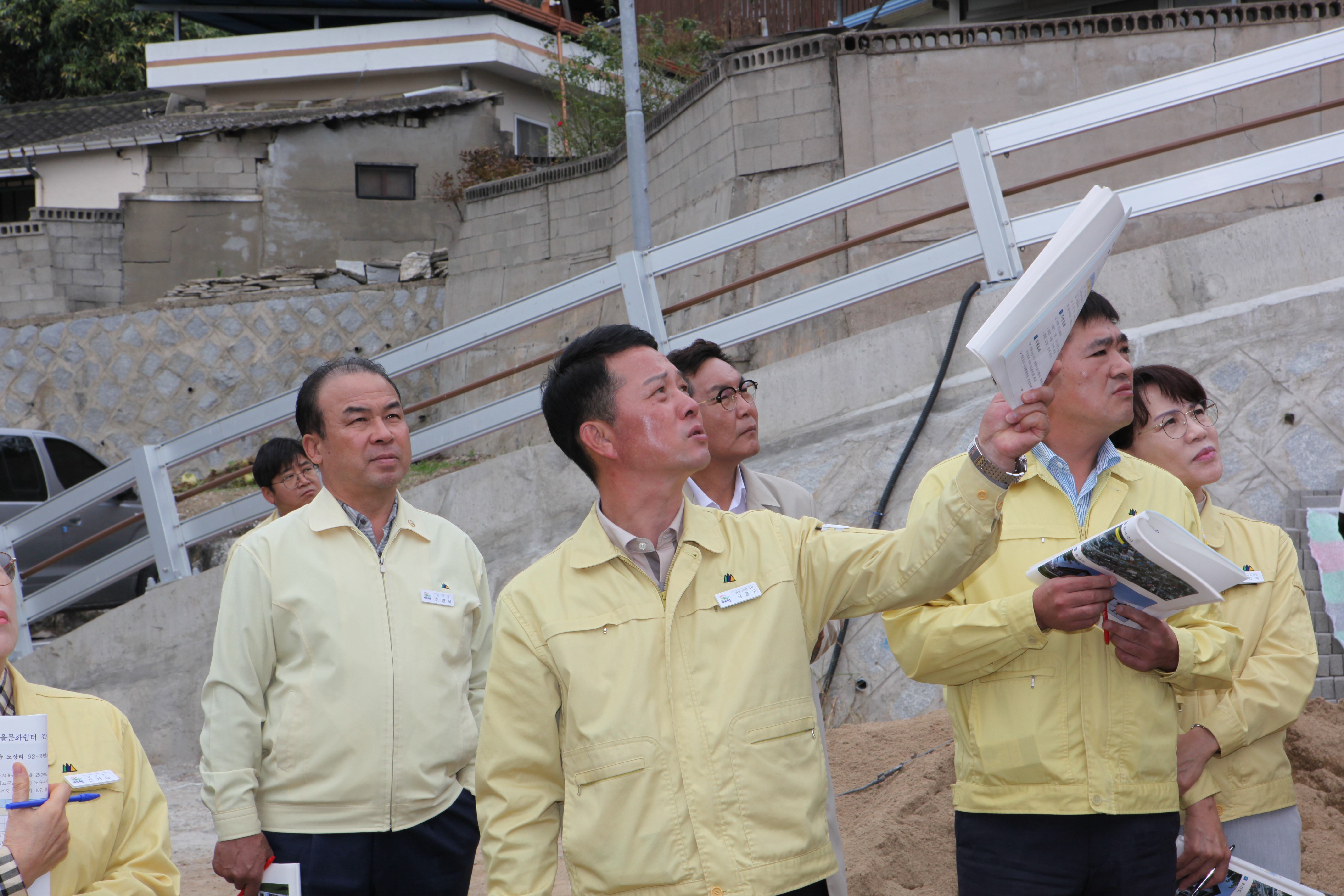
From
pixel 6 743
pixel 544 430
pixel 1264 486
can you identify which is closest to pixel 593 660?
pixel 6 743

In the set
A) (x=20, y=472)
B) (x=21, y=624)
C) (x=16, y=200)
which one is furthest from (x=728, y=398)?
(x=16, y=200)

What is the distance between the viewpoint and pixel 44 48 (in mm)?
22656

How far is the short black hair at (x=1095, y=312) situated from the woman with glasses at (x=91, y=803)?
242 cm

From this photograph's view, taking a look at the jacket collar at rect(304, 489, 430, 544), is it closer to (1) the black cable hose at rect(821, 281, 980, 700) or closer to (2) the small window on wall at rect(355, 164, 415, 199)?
(1) the black cable hose at rect(821, 281, 980, 700)

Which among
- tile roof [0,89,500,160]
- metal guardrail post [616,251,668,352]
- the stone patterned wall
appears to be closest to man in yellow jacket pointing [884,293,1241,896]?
metal guardrail post [616,251,668,352]

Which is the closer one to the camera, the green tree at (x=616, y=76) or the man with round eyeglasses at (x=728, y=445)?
the man with round eyeglasses at (x=728, y=445)

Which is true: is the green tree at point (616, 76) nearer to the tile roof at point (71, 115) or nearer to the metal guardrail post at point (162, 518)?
the tile roof at point (71, 115)

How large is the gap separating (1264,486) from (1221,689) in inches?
101

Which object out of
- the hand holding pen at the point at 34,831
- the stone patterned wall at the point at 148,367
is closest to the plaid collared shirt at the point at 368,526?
the hand holding pen at the point at 34,831

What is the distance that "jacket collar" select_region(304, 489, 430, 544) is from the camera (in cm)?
349

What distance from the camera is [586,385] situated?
267cm

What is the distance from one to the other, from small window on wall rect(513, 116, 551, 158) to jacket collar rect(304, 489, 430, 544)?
16.1 m

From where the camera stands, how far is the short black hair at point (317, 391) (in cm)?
367

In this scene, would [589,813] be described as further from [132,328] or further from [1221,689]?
[132,328]
